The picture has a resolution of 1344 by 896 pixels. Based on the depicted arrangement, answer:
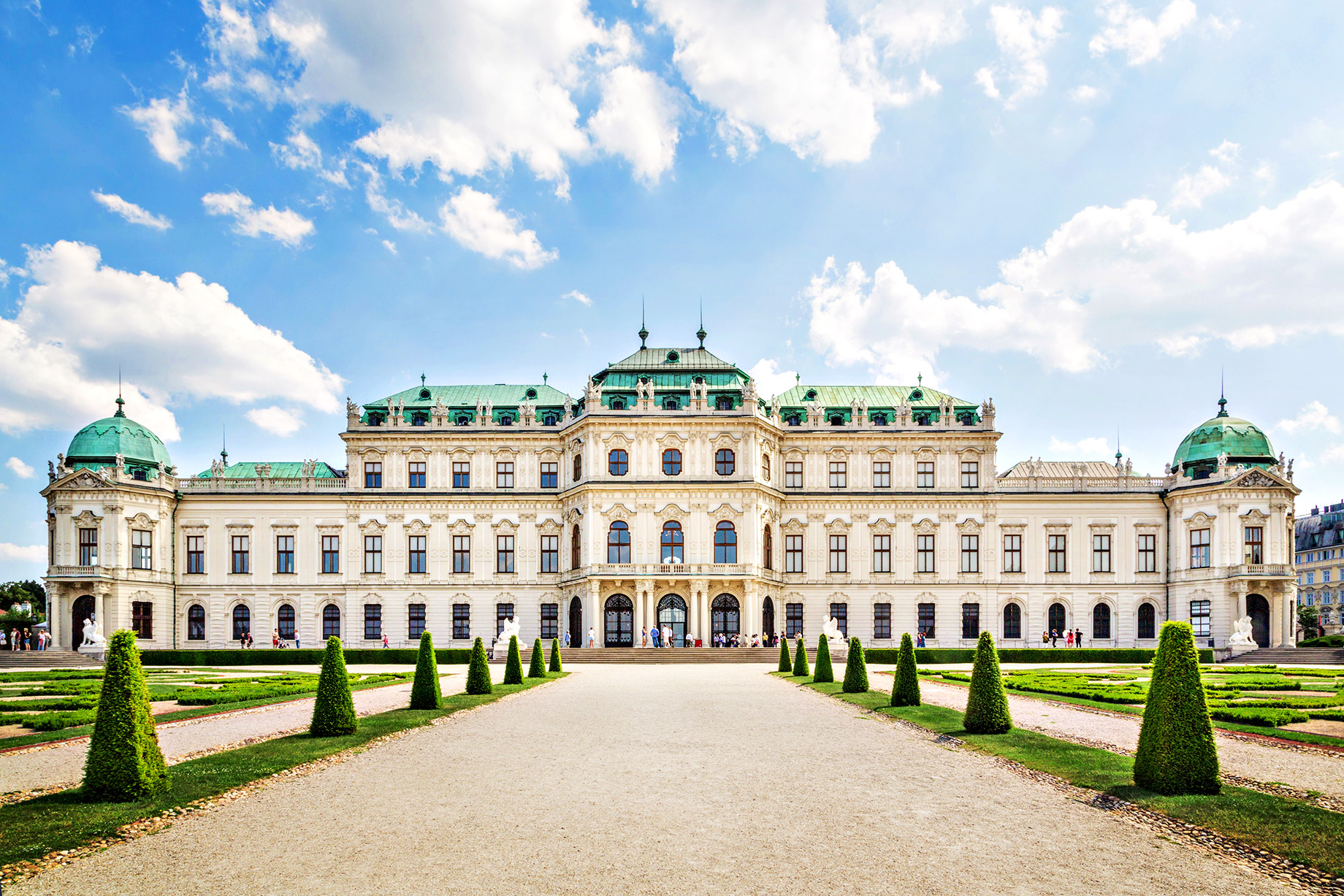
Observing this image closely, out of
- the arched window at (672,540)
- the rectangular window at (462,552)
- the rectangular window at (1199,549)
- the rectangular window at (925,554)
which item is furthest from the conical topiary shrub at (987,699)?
the rectangular window at (1199,549)

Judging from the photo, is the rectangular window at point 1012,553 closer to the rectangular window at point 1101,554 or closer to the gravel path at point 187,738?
the rectangular window at point 1101,554

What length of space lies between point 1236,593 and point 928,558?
A: 16091 mm

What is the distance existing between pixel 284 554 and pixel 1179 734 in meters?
55.4

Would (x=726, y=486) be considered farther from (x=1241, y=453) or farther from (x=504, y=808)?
(x=504, y=808)

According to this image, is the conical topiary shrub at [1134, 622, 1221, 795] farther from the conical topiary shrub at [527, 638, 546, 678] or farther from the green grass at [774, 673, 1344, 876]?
the conical topiary shrub at [527, 638, 546, 678]

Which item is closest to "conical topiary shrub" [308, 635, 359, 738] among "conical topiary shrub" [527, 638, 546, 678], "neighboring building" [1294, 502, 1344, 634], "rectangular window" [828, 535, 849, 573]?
"conical topiary shrub" [527, 638, 546, 678]

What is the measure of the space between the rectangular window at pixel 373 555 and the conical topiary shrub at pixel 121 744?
159 ft

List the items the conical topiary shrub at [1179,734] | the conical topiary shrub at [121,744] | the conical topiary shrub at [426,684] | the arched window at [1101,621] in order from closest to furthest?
the conical topiary shrub at [121,744] → the conical topiary shrub at [1179,734] → the conical topiary shrub at [426,684] → the arched window at [1101,621]

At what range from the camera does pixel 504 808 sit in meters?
11.6

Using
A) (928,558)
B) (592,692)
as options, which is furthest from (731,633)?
(592,692)

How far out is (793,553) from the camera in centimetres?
5925

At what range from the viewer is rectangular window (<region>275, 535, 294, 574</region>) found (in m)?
59.2

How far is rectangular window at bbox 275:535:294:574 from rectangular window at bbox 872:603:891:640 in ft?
111

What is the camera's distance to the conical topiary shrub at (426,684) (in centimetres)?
2244
